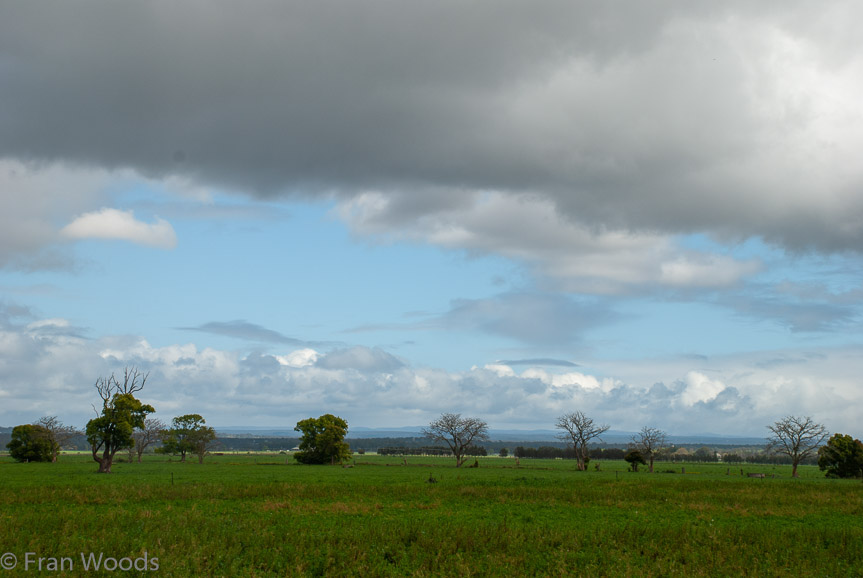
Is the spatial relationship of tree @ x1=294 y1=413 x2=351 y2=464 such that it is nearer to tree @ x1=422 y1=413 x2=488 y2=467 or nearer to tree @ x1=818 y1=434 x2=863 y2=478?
tree @ x1=422 y1=413 x2=488 y2=467

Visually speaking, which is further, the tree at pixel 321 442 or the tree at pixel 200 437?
the tree at pixel 200 437

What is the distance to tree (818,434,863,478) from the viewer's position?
87.8 metres

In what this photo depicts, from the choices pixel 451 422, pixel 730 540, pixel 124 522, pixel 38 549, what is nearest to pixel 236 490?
pixel 124 522

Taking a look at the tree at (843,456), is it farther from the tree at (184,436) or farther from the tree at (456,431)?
the tree at (184,436)

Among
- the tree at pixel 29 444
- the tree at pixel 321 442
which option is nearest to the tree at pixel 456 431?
the tree at pixel 321 442

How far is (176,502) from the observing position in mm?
33562

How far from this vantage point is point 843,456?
88.4 m

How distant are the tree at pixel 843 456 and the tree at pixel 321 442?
77300 mm

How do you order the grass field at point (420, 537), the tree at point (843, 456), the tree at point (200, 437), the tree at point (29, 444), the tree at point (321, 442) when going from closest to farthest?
the grass field at point (420, 537)
the tree at point (843, 456)
the tree at point (29, 444)
the tree at point (321, 442)
the tree at point (200, 437)

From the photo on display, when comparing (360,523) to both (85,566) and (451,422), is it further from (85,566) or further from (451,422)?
(451,422)

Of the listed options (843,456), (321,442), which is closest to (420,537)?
(321,442)

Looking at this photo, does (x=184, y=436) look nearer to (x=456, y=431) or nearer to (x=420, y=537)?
(x=456, y=431)

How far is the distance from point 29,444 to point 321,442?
4938 cm

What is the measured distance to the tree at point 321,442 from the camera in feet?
352
